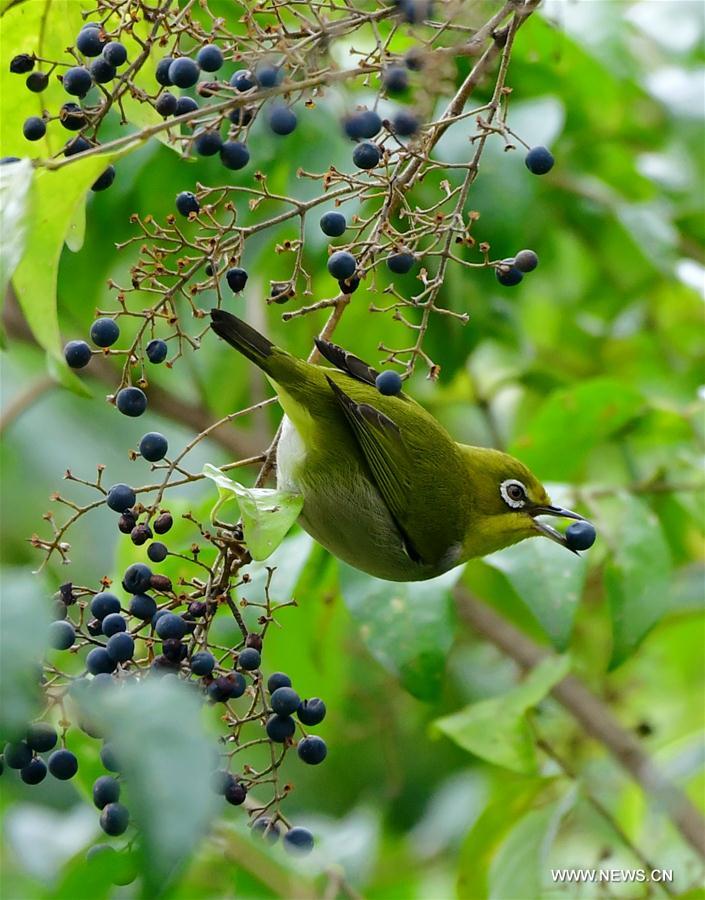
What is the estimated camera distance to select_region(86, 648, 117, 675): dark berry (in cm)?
204

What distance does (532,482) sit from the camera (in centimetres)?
348

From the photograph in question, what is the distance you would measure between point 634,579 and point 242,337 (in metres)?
1.26

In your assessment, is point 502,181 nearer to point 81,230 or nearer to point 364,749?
point 81,230

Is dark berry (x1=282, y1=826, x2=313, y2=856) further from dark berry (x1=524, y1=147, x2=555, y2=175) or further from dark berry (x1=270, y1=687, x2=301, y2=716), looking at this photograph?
dark berry (x1=524, y1=147, x2=555, y2=175)

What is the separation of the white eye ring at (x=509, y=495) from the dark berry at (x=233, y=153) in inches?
63.9

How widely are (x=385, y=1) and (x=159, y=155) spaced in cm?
155

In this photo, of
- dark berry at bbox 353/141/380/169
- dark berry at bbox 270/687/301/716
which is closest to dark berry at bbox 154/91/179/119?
dark berry at bbox 353/141/380/169

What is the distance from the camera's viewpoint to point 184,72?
2152 millimetres

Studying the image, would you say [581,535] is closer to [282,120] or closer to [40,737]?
[282,120]

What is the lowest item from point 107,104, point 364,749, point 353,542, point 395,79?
point 364,749

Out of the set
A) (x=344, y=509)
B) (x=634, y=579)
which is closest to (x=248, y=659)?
(x=344, y=509)

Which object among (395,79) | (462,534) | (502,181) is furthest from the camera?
(462,534)

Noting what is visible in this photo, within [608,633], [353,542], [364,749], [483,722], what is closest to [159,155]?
[353,542]

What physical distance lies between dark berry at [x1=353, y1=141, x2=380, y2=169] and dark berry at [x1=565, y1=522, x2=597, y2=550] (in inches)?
48.5
